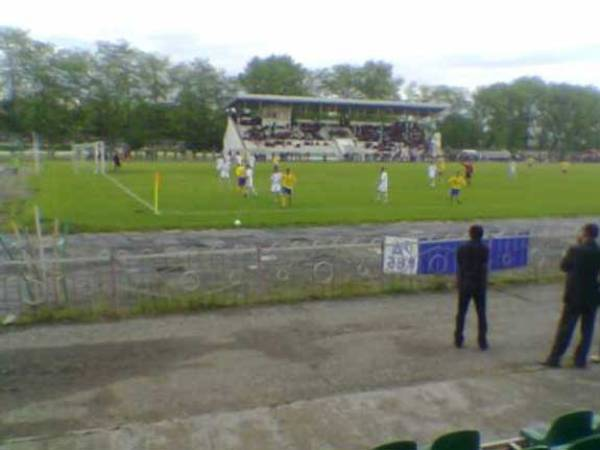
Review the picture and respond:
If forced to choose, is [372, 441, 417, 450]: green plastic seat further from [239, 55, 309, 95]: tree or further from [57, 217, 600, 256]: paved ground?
[239, 55, 309, 95]: tree

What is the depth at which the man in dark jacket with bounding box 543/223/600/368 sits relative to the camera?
678cm

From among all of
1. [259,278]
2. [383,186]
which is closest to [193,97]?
[383,186]

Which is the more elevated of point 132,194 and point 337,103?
point 337,103

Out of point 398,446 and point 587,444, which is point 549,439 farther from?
point 398,446

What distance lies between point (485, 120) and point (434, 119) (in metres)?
12.1

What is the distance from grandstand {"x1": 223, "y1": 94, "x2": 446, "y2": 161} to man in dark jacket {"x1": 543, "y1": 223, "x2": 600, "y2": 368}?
6738 centimetres

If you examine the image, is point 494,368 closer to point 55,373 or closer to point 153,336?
point 153,336

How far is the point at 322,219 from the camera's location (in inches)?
790

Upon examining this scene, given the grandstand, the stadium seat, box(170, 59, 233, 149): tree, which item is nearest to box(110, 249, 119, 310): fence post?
the stadium seat

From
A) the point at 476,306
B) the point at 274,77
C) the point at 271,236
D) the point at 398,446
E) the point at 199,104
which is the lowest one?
the point at 271,236

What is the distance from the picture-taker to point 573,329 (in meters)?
7.07

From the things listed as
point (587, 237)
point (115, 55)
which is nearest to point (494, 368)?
point (587, 237)

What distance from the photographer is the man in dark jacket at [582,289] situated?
6.78 meters

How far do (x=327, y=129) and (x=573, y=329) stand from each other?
8063cm
